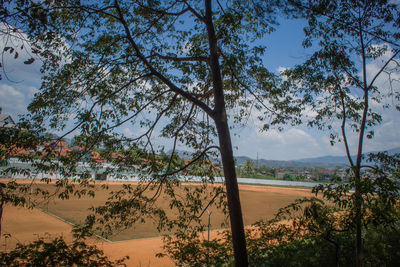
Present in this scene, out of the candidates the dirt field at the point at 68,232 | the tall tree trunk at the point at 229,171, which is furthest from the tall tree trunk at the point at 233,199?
the dirt field at the point at 68,232

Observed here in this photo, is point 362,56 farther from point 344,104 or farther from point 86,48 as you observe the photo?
point 86,48

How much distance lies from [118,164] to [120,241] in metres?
9.35

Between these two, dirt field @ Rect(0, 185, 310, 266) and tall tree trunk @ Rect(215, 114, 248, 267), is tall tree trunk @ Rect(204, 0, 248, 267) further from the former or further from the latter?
dirt field @ Rect(0, 185, 310, 266)

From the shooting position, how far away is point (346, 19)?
4777 mm

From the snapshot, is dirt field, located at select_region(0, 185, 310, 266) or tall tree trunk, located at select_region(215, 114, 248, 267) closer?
tall tree trunk, located at select_region(215, 114, 248, 267)

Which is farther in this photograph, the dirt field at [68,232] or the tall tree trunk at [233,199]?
the dirt field at [68,232]

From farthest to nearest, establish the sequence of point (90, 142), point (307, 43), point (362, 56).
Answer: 1. point (307, 43)
2. point (362, 56)
3. point (90, 142)

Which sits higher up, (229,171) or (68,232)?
(229,171)

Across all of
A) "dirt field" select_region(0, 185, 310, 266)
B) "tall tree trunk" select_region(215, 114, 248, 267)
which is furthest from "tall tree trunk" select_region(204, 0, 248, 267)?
"dirt field" select_region(0, 185, 310, 266)

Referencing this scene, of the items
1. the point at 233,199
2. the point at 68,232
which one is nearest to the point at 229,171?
the point at 233,199

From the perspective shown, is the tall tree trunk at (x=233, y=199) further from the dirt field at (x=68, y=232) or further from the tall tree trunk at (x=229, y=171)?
the dirt field at (x=68, y=232)

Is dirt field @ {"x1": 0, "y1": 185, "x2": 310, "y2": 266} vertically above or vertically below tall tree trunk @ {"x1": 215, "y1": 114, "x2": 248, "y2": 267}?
Result: below

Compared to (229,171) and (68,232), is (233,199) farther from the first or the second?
(68,232)

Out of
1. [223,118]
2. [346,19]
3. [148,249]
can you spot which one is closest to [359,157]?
[223,118]
